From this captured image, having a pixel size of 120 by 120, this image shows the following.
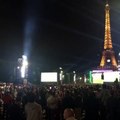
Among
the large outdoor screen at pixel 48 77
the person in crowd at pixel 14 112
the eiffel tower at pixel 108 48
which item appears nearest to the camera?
the person in crowd at pixel 14 112

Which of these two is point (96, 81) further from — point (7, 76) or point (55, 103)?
point (55, 103)

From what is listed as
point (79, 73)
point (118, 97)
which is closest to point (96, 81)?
point (118, 97)

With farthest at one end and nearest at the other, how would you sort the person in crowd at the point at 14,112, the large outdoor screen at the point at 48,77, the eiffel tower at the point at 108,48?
the eiffel tower at the point at 108,48 < the large outdoor screen at the point at 48,77 < the person in crowd at the point at 14,112

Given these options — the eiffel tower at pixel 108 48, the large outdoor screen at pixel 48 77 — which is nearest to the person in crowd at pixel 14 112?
the large outdoor screen at pixel 48 77

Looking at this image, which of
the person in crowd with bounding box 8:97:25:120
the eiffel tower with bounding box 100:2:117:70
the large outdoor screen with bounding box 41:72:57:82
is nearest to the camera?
the person in crowd with bounding box 8:97:25:120

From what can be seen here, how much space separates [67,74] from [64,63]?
7.33m

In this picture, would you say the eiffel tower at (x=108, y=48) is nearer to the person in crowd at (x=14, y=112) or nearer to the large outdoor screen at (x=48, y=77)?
the large outdoor screen at (x=48, y=77)

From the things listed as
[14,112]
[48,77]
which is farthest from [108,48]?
[14,112]

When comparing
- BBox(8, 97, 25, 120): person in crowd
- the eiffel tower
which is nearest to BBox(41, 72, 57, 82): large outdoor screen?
BBox(8, 97, 25, 120): person in crowd

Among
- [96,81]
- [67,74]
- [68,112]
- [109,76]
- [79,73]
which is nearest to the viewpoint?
[68,112]

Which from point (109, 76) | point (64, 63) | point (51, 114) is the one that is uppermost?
point (64, 63)

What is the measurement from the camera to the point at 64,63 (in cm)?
9275

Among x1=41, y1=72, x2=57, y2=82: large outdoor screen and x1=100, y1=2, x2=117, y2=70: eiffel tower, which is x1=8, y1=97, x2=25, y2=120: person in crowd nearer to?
x1=41, y1=72, x2=57, y2=82: large outdoor screen

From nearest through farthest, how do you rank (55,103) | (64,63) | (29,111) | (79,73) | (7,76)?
(29,111), (55,103), (7,76), (64,63), (79,73)
